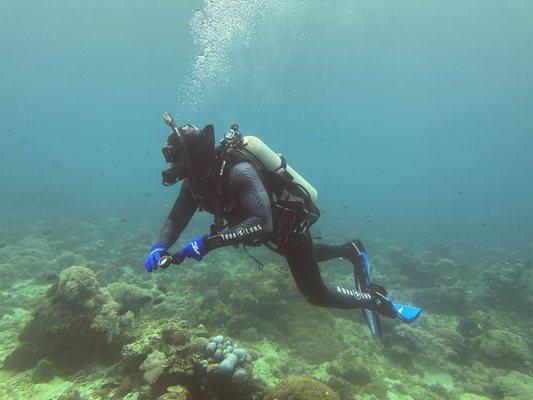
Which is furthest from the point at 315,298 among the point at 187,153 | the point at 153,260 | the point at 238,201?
the point at 187,153

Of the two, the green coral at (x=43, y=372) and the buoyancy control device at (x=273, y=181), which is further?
the green coral at (x=43, y=372)

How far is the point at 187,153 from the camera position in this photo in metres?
4.16

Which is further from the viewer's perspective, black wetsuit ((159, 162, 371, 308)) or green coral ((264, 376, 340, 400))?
green coral ((264, 376, 340, 400))

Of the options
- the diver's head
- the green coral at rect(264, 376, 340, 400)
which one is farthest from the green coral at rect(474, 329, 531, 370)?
the diver's head

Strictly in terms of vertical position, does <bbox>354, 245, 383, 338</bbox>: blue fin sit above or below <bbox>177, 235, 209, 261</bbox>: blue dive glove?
above

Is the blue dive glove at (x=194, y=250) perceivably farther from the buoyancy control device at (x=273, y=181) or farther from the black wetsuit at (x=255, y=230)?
the buoyancy control device at (x=273, y=181)

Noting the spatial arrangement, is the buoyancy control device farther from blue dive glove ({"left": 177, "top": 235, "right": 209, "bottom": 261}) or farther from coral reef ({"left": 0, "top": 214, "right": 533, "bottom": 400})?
coral reef ({"left": 0, "top": 214, "right": 533, "bottom": 400})

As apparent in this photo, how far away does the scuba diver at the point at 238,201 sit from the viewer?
12.9 feet

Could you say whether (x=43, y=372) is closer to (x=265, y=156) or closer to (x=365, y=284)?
(x=265, y=156)

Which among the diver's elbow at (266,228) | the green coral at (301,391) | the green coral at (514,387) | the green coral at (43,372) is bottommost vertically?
the green coral at (301,391)

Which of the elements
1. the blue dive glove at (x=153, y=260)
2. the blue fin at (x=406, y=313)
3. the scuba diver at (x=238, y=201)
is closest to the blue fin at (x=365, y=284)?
the blue fin at (x=406, y=313)

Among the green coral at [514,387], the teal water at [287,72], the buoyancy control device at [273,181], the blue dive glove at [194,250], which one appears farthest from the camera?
the teal water at [287,72]

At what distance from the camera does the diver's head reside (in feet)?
13.8

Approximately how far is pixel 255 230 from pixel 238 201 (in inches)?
26.6
